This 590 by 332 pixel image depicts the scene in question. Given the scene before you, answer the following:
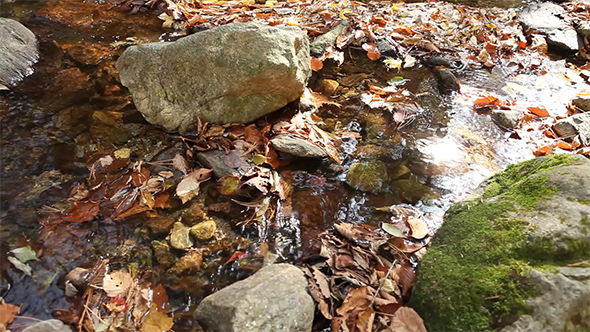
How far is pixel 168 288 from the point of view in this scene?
2.68 meters

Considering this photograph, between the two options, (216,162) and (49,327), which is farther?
(216,162)

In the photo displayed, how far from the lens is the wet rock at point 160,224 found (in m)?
3.05

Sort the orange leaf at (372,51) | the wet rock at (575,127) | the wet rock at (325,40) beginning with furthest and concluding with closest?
the orange leaf at (372,51) → the wet rock at (325,40) → the wet rock at (575,127)

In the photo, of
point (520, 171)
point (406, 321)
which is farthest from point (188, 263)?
point (520, 171)

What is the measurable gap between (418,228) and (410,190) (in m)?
0.50

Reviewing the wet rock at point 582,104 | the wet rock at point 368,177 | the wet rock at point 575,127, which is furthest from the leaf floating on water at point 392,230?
the wet rock at point 582,104

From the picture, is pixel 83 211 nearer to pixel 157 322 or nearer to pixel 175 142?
pixel 175 142

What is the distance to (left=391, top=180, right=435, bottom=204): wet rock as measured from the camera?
3.46m

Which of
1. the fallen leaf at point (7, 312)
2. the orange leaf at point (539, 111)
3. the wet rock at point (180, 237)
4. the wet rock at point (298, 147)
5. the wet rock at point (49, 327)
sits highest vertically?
the wet rock at point (298, 147)

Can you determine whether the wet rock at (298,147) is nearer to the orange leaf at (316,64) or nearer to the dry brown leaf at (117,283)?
the dry brown leaf at (117,283)

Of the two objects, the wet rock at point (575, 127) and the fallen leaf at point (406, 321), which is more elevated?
the fallen leaf at point (406, 321)

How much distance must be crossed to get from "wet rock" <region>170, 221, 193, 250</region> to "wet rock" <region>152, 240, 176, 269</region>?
6 centimetres

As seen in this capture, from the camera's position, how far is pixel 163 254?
9.45ft

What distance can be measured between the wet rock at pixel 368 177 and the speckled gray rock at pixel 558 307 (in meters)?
1.64
